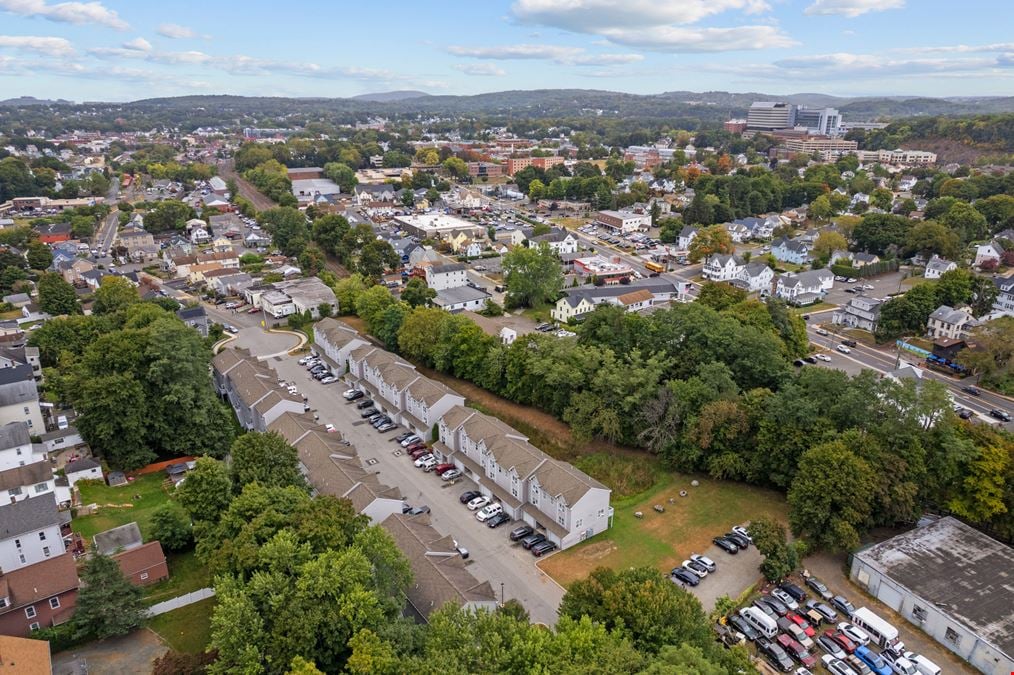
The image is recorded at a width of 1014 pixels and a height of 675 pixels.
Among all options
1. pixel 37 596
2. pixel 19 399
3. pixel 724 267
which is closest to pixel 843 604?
pixel 37 596

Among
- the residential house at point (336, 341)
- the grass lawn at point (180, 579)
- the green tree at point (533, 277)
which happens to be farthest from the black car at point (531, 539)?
the green tree at point (533, 277)

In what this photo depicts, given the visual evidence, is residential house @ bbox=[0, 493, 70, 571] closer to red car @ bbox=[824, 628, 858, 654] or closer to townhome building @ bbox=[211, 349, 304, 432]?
townhome building @ bbox=[211, 349, 304, 432]

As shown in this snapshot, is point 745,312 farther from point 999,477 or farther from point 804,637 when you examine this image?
point 804,637

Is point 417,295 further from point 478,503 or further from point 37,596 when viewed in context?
point 37,596

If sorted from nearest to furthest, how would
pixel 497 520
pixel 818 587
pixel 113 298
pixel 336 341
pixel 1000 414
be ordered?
1. pixel 818 587
2. pixel 497 520
3. pixel 1000 414
4. pixel 336 341
5. pixel 113 298

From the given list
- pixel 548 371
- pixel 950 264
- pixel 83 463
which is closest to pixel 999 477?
pixel 548 371

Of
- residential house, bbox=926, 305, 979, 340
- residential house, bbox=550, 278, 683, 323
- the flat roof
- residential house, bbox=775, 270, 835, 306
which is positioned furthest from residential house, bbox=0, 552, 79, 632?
residential house, bbox=775, 270, 835, 306

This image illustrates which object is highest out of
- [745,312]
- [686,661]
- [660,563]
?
[745,312]

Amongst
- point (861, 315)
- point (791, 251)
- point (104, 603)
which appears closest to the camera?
point (104, 603)
